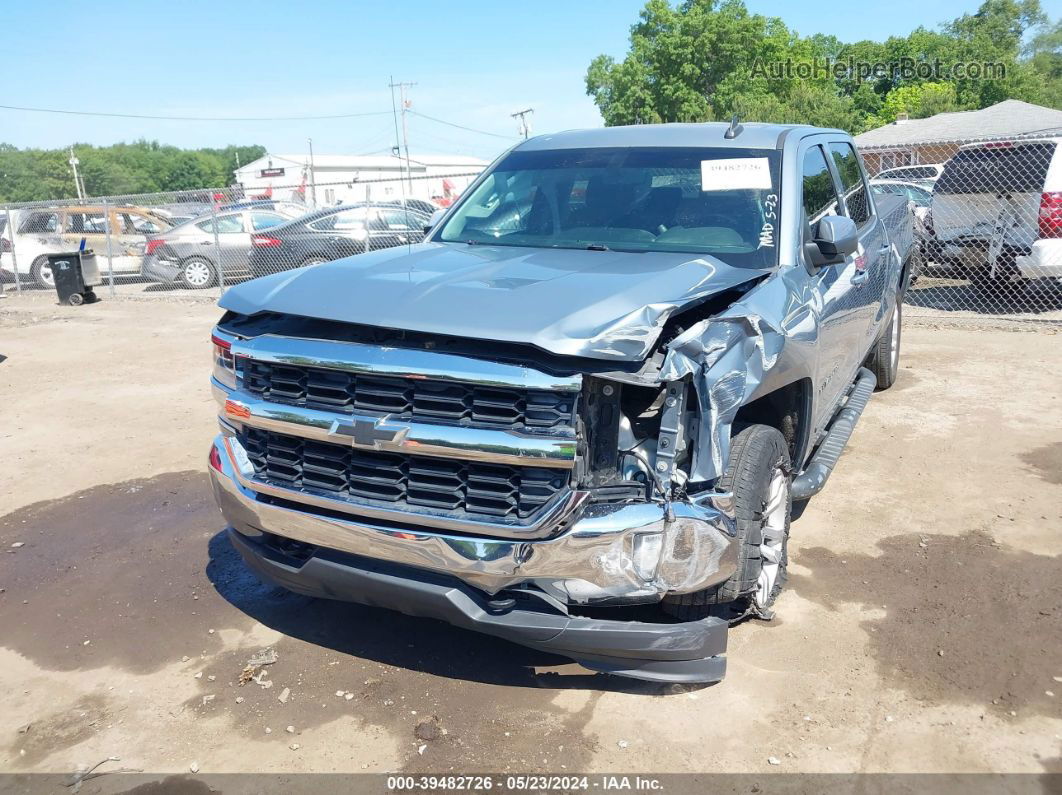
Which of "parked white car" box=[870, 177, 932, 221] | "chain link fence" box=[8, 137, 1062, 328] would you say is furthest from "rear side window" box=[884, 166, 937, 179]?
"parked white car" box=[870, 177, 932, 221]

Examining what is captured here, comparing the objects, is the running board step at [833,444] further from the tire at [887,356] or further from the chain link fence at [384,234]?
the chain link fence at [384,234]

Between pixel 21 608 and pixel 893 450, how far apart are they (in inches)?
212

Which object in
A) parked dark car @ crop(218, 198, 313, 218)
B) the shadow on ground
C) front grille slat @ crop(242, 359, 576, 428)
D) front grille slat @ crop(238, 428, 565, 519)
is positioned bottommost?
the shadow on ground

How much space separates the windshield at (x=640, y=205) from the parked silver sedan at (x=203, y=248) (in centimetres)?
1256

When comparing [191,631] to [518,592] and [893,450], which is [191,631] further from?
[893,450]

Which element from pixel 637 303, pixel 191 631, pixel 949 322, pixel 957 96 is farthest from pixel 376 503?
pixel 957 96

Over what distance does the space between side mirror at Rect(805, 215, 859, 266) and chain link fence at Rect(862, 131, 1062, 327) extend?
7705 mm

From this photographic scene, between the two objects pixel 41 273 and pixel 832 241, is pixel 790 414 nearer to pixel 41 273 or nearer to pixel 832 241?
pixel 832 241

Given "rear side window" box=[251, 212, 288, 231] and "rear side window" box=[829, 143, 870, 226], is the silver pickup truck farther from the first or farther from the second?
"rear side window" box=[251, 212, 288, 231]

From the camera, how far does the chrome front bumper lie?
270cm

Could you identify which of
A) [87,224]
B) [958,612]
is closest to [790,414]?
[958,612]

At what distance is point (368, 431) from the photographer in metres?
2.89

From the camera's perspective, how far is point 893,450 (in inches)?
233

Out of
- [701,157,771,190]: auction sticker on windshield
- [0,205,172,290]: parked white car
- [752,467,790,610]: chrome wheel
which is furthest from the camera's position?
[0,205,172,290]: parked white car
